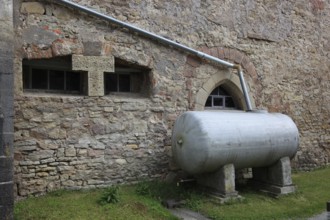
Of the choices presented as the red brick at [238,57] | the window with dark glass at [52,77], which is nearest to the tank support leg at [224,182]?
the window with dark glass at [52,77]

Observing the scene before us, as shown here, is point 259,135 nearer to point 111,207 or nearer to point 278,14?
point 111,207

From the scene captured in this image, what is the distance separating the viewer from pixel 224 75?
7125 millimetres

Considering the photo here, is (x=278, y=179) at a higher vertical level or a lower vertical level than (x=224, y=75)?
lower

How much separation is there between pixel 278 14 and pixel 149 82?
3.77 m

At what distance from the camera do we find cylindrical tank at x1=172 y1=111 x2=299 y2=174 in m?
5.32

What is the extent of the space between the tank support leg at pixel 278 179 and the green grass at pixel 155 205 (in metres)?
0.14

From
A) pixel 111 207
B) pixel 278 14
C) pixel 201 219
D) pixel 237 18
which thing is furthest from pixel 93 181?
pixel 278 14

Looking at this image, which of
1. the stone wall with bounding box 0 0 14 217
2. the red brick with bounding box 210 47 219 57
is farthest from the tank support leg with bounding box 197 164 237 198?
the stone wall with bounding box 0 0 14 217

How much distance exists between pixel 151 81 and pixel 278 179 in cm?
267

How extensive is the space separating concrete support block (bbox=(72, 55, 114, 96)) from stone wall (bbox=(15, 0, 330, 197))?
69 millimetres

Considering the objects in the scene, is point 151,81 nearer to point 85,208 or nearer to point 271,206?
point 85,208

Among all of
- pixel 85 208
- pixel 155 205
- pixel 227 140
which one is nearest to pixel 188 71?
pixel 227 140

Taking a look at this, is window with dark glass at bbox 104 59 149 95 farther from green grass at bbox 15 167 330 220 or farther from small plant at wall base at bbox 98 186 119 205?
small plant at wall base at bbox 98 186 119 205

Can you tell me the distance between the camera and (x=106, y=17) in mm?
5637
